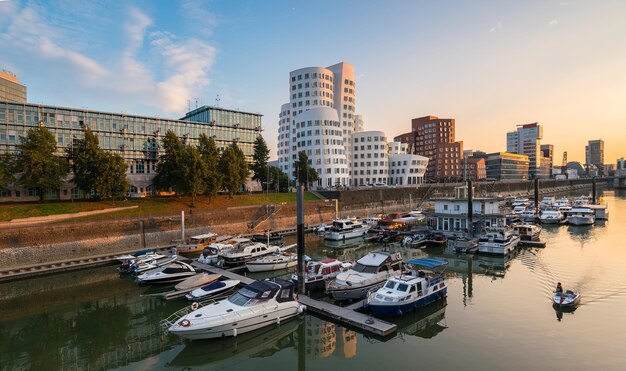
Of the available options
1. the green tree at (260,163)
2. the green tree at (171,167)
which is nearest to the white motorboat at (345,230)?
the green tree at (171,167)

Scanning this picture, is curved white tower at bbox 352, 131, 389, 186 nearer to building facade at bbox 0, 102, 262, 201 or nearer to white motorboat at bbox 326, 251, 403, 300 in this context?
building facade at bbox 0, 102, 262, 201

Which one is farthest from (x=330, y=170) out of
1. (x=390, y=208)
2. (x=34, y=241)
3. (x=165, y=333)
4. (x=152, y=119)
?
(x=165, y=333)

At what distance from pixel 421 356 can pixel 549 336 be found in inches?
353

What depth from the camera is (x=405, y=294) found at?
24875mm

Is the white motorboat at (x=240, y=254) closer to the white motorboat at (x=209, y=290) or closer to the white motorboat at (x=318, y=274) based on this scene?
the white motorboat at (x=209, y=290)

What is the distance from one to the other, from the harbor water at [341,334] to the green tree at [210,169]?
2929cm

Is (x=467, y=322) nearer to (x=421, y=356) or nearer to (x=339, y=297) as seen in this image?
(x=421, y=356)

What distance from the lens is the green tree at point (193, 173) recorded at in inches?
2330

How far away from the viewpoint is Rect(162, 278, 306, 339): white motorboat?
68.9 feet

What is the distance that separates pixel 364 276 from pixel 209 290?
44.1 ft

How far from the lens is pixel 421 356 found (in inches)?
774

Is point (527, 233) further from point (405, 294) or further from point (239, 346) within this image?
point (239, 346)

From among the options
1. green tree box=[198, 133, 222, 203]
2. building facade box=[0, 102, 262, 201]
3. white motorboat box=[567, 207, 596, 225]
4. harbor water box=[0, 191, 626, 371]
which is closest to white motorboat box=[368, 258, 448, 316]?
harbor water box=[0, 191, 626, 371]

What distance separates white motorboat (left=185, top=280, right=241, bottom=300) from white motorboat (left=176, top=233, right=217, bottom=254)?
61.5ft
